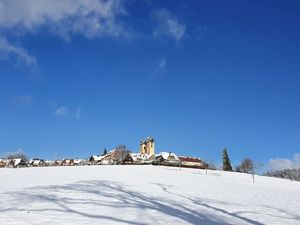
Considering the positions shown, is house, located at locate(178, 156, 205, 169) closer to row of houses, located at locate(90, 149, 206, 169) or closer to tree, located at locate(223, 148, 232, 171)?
row of houses, located at locate(90, 149, 206, 169)

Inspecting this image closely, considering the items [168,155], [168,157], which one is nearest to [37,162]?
[168,155]

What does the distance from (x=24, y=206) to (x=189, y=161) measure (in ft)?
449

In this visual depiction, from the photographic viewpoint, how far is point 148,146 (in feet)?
541

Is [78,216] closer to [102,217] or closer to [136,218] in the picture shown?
[102,217]

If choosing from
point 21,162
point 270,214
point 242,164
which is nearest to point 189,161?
point 242,164

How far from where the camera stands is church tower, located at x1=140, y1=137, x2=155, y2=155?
162738mm

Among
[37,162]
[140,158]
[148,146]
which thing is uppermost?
[148,146]

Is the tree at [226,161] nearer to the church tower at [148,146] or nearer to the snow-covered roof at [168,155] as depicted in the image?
the snow-covered roof at [168,155]

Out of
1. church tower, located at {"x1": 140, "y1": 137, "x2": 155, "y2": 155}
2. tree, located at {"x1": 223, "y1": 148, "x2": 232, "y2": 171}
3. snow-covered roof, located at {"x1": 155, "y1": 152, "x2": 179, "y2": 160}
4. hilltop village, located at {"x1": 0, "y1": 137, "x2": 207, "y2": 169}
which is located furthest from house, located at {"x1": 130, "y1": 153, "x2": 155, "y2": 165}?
tree, located at {"x1": 223, "y1": 148, "x2": 232, "y2": 171}

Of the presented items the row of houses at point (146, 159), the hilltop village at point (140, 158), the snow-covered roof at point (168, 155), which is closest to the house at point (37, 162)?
the hilltop village at point (140, 158)

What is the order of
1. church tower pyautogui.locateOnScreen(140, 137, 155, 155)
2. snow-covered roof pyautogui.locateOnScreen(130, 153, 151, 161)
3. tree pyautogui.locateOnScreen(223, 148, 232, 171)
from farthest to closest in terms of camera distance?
church tower pyautogui.locateOnScreen(140, 137, 155, 155) < tree pyautogui.locateOnScreen(223, 148, 232, 171) < snow-covered roof pyautogui.locateOnScreen(130, 153, 151, 161)

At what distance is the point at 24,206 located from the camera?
17.3 metres

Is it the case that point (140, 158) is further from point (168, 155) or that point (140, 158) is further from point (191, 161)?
point (191, 161)

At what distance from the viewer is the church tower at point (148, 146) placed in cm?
16274
